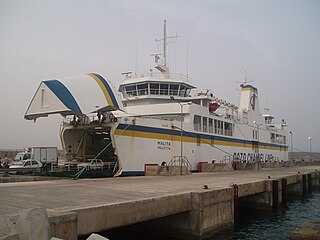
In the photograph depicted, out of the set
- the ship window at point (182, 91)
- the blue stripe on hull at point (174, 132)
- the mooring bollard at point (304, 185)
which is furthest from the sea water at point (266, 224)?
the ship window at point (182, 91)

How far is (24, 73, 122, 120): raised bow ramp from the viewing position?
605 inches

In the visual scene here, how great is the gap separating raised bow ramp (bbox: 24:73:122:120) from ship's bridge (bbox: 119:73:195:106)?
9720 millimetres

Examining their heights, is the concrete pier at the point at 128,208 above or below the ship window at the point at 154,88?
below

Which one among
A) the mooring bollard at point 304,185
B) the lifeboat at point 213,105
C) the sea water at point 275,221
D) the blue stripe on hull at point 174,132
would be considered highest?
the lifeboat at point 213,105

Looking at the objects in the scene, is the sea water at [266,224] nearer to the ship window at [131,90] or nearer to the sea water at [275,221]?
the sea water at [275,221]

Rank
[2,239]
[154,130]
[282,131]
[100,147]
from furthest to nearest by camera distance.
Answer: [282,131] < [100,147] < [154,130] < [2,239]

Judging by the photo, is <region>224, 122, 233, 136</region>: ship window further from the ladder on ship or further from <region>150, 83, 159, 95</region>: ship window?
the ladder on ship

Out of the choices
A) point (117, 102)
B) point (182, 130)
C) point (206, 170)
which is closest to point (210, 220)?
point (117, 102)

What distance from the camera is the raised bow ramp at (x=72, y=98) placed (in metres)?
15.4

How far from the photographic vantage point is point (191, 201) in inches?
388

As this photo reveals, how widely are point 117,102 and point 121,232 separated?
7.40 m

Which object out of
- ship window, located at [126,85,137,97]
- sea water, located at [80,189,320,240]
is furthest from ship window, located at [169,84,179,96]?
sea water, located at [80,189,320,240]

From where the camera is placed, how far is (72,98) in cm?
1548

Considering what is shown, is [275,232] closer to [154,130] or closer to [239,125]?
[154,130]
